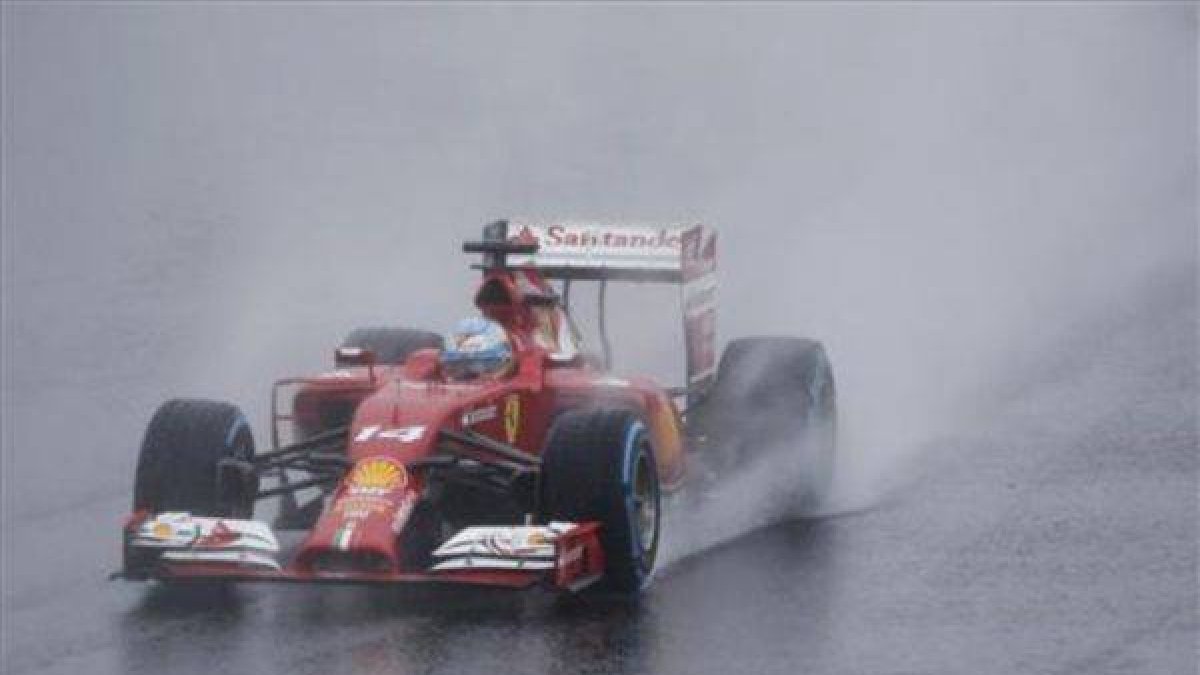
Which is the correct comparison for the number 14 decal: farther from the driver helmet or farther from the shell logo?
the driver helmet

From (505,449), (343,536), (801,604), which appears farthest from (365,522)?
(801,604)

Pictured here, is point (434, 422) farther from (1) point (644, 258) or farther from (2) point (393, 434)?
(1) point (644, 258)

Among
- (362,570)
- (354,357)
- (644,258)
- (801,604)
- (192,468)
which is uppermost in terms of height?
(644,258)

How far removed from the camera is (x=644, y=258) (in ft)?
51.1

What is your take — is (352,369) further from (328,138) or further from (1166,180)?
(328,138)

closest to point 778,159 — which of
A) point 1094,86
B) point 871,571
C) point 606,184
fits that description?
point 606,184

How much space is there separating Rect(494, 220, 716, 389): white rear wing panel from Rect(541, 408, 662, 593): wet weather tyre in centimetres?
242

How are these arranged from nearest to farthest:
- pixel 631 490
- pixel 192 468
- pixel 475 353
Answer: pixel 631 490
pixel 192 468
pixel 475 353

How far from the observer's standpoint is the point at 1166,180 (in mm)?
23375

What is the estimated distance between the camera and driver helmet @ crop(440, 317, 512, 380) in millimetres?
14125

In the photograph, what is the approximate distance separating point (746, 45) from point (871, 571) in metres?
16.0

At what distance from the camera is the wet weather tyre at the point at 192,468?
1333 centimetres

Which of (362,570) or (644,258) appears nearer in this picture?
(362,570)

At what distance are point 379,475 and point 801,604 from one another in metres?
1.90
